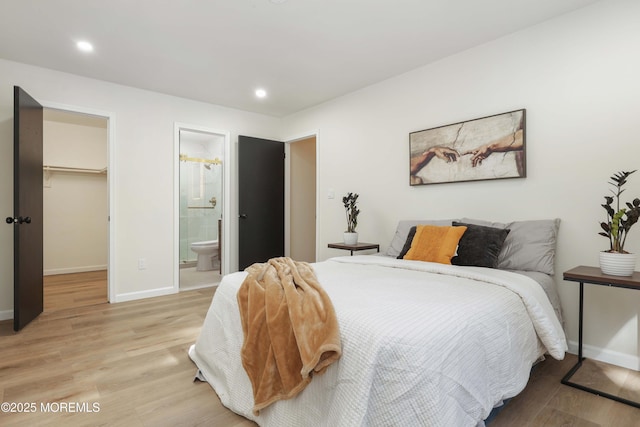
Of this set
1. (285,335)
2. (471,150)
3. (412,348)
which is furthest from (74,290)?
(471,150)

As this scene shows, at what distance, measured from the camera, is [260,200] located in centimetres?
486

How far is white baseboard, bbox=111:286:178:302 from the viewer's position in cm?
378

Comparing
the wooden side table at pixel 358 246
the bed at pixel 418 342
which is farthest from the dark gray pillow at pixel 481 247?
the wooden side table at pixel 358 246

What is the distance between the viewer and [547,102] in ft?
8.26

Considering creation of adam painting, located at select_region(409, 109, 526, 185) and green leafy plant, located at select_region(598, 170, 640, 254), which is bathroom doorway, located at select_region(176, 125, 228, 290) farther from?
green leafy plant, located at select_region(598, 170, 640, 254)

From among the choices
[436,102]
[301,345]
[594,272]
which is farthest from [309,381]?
[436,102]

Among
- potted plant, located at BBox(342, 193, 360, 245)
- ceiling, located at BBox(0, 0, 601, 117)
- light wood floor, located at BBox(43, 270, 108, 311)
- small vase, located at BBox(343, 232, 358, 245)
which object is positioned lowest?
light wood floor, located at BBox(43, 270, 108, 311)

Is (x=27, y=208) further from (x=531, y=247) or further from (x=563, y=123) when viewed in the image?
(x=563, y=123)

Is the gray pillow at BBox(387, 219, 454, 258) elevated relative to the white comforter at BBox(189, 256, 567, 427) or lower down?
elevated

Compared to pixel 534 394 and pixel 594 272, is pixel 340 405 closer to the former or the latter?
pixel 534 394

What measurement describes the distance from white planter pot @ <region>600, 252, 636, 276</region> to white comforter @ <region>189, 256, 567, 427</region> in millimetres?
405

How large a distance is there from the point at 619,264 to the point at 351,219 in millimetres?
2382

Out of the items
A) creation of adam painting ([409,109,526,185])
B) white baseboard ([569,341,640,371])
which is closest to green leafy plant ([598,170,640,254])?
creation of adam painting ([409,109,526,185])

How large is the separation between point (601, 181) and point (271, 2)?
265cm
